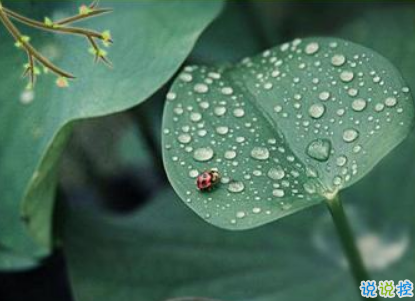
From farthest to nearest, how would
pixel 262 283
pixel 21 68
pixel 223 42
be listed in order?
pixel 223 42 < pixel 262 283 < pixel 21 68

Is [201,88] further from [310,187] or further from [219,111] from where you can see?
[310,187]

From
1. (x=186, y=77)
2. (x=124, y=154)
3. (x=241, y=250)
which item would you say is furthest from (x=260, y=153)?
(x=124, y=154)

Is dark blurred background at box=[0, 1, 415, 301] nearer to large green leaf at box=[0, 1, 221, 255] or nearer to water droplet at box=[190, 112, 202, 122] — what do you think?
large green leaf at box=[0, 1, 221, 255]

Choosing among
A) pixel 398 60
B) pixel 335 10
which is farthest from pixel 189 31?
pixel 335 10

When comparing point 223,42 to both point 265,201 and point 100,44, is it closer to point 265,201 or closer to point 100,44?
point 100,44

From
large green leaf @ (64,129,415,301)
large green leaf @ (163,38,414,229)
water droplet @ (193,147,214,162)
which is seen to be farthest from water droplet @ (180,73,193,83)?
large green leaf @ (64,129,415,301)

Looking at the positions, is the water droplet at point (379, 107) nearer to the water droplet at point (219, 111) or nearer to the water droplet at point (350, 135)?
the water droplet at point (350, 135)

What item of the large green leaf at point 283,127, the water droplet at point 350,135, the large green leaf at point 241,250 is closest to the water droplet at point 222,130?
the large green leaf at point 283,127
